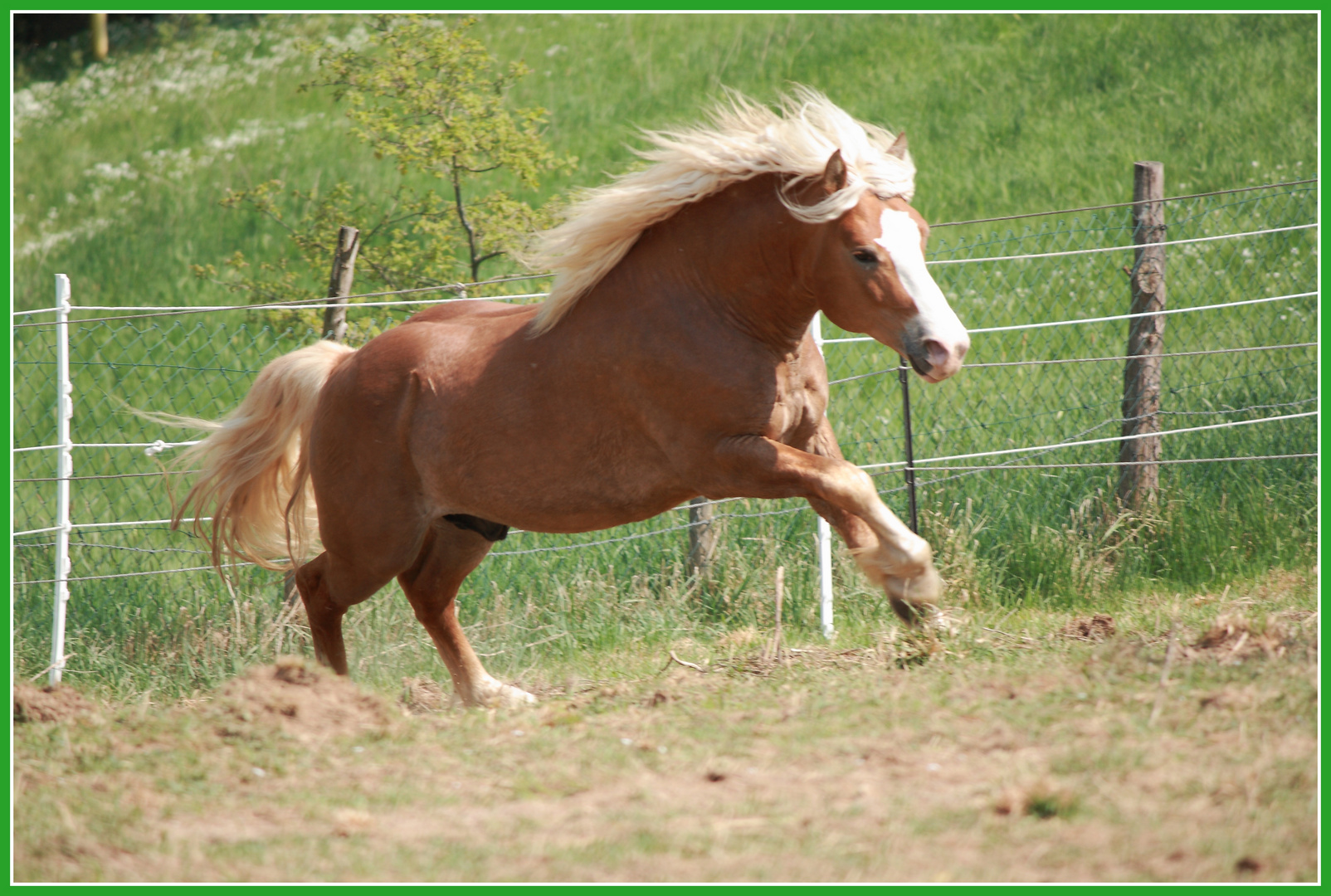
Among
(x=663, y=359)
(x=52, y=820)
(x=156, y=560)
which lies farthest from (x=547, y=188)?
(x=52, y=820)

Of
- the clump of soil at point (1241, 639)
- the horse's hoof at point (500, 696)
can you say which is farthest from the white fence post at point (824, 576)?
the clump of soil at point (1241, 639)

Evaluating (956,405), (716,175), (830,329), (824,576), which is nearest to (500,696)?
(824,576)

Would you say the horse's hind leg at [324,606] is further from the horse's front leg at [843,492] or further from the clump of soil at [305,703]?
the horse's front leg at [843,492]

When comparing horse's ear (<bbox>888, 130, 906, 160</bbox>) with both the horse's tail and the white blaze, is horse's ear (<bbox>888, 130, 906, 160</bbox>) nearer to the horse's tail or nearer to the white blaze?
the white blaze

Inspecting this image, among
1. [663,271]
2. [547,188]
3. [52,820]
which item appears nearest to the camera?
[52,820]

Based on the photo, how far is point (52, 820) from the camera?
3.07m

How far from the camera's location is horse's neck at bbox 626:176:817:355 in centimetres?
416

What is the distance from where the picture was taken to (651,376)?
4.21 m

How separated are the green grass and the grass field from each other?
4cm

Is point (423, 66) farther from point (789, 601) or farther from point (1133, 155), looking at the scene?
point (1133, 155)

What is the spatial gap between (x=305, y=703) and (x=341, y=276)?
3.08 meters

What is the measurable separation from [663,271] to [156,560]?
14.8ft

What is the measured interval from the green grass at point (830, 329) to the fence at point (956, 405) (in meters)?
0.04

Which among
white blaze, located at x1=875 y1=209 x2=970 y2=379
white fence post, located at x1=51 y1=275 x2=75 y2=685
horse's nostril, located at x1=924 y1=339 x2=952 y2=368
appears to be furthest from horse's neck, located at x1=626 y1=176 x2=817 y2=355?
white fence post, located at x1=51 y1=275 x2=75 y2=685
